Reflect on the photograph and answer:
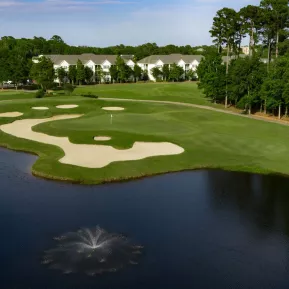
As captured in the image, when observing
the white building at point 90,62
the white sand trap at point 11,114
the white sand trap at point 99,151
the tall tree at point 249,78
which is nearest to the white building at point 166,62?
the white building at point 90,62

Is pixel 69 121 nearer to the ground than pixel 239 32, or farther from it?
nearer to the ground

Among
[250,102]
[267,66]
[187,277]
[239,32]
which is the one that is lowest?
[187,277]

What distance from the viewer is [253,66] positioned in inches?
2677

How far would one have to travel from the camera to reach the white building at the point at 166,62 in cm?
14550

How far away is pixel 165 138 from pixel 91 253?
91.9ft

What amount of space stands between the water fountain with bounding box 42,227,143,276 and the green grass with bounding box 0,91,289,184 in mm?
10673

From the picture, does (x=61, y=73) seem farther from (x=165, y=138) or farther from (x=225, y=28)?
(x=165, y=138)

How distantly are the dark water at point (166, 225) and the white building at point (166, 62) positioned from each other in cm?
11224

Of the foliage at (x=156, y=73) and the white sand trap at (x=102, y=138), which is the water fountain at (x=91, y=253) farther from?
the foliage at (x=156, y=73)

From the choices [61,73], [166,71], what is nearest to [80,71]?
[61,73]

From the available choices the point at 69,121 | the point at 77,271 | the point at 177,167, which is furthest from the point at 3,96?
the point at 77,271

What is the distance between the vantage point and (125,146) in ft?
149

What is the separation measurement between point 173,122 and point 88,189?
29711 millimetres

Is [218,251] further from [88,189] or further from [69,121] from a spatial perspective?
[69,121]
